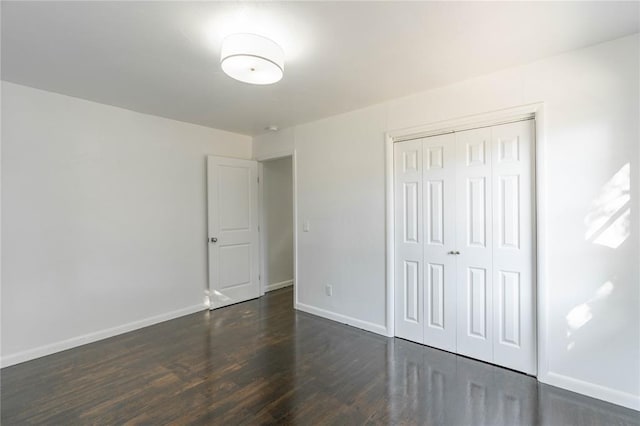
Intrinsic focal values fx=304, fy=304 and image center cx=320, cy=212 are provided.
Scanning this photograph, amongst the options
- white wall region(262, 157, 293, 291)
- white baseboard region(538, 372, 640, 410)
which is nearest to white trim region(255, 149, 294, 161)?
white wall region(262, 157, 293, 291)

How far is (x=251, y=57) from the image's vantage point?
5.95 feet

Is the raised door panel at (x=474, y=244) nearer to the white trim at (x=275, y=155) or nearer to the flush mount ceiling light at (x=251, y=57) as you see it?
the flush mount ceiling light at (x=251, y=57)

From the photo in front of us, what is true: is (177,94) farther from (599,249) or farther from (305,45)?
(599,249)

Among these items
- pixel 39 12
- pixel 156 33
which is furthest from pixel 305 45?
pixel 39 12

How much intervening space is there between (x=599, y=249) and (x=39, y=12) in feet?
12.4

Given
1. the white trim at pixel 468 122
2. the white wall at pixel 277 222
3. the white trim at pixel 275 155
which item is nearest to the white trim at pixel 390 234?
the white trim at pixel 468 122

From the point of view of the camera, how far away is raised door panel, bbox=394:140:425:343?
9.86 feet

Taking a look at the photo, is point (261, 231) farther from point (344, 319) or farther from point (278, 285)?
point (344, 319)

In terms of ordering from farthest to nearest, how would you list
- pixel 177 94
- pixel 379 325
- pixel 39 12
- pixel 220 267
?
1. pixel 220 267
2. pixel 379 325
3. pixel 177 94
4. pixel 39 12

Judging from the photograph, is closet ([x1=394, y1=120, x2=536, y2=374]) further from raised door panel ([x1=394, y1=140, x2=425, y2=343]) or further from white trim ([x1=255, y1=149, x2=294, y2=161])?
white trim ([x1=255, y1=149, x2=294, y2=161])

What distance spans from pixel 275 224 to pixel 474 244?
3.24 meters

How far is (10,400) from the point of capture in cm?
214

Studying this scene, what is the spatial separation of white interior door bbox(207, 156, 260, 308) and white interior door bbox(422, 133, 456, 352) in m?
2.59

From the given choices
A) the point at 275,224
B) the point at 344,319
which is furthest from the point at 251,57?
the point at 275,224
